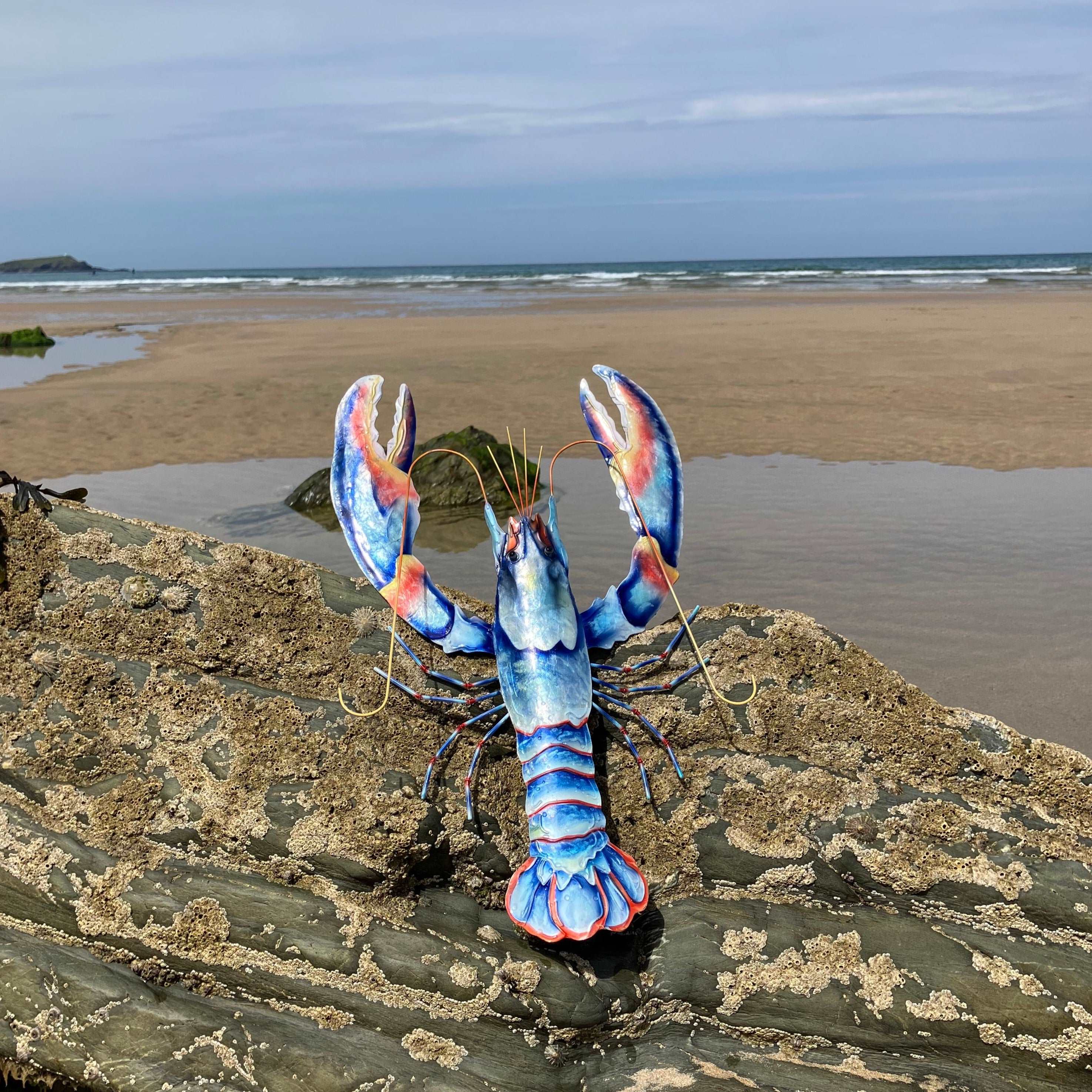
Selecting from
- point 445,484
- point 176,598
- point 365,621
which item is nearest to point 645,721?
point 365,621

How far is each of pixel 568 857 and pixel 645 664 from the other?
3.60 feet

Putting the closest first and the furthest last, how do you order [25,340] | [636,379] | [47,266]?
[636,379] < [25,340] < [47,266]

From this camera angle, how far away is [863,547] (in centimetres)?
804

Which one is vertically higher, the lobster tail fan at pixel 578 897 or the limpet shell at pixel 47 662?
the limpet shell at pixel 47 662

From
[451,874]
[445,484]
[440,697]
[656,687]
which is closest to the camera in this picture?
[451,874]

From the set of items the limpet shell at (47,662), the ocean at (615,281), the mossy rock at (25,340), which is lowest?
the limpet shell at (47,662)

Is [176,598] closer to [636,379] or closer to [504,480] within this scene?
[504,480]

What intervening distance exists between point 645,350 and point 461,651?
18.2m

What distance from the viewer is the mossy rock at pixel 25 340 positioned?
80.6ft

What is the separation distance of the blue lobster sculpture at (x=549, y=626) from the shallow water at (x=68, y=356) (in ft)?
53.1

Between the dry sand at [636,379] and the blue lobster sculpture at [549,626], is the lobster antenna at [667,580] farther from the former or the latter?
the dry sand at [636,379]

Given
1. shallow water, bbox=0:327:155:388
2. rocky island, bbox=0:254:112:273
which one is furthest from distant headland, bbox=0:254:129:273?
shallow water, bbox=0:327:155:388

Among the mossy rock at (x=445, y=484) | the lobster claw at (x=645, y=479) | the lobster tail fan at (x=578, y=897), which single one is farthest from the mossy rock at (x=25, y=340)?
the lobster tail fan at (x=578, y=897)

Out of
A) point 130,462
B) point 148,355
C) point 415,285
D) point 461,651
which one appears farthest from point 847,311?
point 415,285
